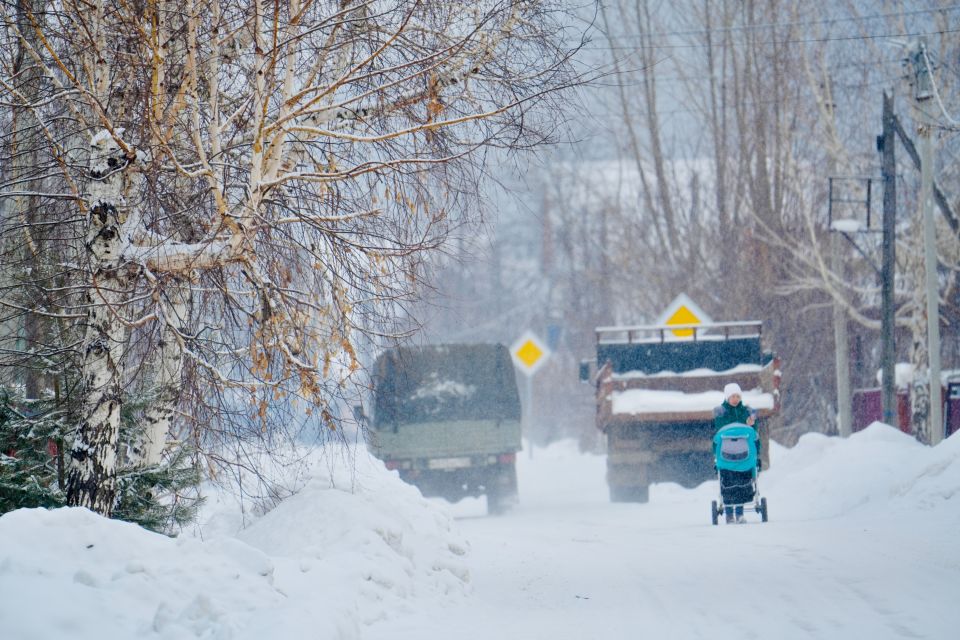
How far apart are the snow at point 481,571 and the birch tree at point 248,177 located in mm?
1248

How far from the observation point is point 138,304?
9539mm

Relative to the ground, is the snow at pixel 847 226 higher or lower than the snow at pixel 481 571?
higher

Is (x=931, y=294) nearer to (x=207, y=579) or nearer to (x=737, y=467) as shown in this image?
(x=737, y=467)

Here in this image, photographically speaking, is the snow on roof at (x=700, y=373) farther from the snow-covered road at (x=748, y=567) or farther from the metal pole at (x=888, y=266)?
the metal pole at (x=888, y=266)

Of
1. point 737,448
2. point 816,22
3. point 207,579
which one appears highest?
point 816,22

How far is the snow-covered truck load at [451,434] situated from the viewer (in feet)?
66.3

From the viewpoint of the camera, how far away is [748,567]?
10.0m

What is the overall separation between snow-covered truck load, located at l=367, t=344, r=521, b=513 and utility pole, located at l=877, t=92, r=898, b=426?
6815 mm

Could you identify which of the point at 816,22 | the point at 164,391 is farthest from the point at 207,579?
the point at 816,22

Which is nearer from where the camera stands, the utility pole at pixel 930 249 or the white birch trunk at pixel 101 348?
the white birch trunk at pixel 101 348

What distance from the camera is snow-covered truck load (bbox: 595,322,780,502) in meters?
19.1

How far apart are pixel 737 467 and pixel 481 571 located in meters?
4.23

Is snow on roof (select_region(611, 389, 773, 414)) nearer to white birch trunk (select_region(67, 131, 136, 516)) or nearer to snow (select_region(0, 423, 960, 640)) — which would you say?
snow (select_region(0, 423, 960, 640))

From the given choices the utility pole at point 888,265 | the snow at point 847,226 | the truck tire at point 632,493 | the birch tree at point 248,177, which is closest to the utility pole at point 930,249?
the utility pole at point 888,265
